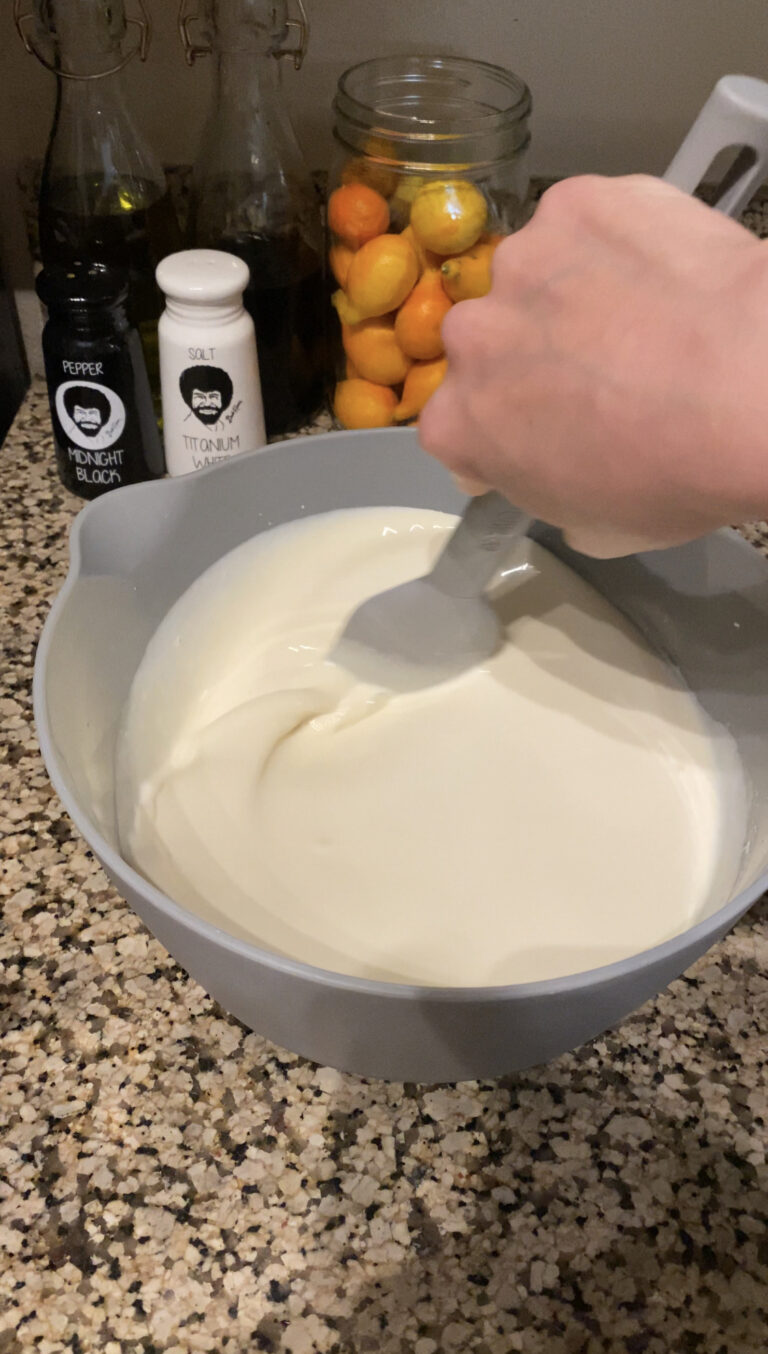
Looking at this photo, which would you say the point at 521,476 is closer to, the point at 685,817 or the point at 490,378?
the point at 490,378

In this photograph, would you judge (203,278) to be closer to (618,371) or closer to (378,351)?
(378,351)

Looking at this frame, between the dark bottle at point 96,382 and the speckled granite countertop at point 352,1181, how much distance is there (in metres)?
0.42

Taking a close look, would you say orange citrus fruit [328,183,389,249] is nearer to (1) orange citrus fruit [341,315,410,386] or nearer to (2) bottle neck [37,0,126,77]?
(1) orange citrus fruit [341,315,410,386]

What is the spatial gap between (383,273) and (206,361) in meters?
0.16

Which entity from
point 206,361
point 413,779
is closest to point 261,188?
point 206,361

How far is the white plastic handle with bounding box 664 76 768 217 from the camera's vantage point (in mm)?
506

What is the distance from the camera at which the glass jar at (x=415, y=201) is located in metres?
0.78

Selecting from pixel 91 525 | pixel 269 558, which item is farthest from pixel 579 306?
pixel 269 558

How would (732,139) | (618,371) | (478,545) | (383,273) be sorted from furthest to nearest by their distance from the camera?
(383,273) → (478,545) → (732,139) → (618,371)

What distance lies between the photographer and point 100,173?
0.84 m

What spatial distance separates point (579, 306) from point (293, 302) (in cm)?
54

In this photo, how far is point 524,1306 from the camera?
0.48 metres

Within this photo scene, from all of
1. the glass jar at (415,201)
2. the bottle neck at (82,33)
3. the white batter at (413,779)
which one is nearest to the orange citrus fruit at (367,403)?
the glass jar at (415,201)

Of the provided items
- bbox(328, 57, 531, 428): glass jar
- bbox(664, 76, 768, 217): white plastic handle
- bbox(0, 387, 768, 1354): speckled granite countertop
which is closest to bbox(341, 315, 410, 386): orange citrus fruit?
bbox(328, 57, 531, 428): glass jar
